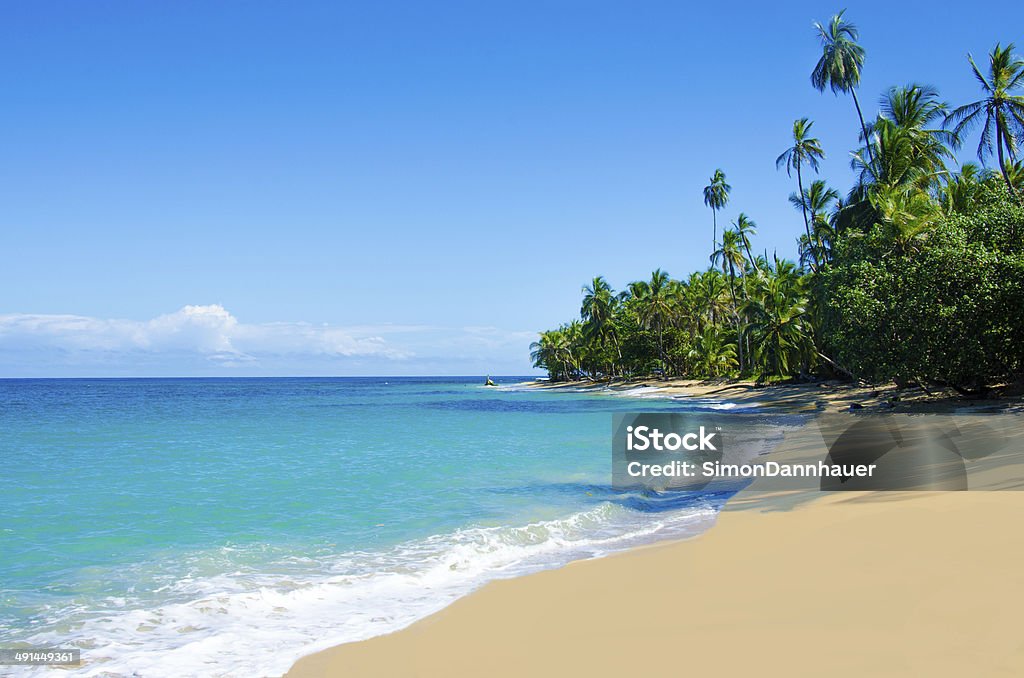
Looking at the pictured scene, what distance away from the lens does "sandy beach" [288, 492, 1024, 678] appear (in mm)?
4402

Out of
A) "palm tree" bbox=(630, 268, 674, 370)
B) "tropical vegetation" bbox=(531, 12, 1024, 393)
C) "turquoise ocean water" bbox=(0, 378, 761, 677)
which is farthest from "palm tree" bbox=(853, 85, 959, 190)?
"palm tree" bbox=(630, 268, 674, 370)

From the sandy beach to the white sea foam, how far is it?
49 cm

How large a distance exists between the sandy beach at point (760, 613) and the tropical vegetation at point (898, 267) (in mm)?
15105

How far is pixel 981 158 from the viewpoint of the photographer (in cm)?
2717

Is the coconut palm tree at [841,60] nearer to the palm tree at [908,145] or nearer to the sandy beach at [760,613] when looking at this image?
the palm tree at [908,145]

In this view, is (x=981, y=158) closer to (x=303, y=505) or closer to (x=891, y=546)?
(x=891, y=546)

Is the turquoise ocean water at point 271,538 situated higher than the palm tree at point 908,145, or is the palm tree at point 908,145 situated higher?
the palm tree at point 908,145

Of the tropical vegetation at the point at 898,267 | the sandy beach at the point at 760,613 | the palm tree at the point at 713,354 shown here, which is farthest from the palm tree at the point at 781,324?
the sandy beach at the point at 760,613

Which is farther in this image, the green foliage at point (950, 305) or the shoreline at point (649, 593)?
the green foliage at point (950, 305)

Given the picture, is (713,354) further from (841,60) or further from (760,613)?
(760,613)

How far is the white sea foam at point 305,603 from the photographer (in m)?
5.34

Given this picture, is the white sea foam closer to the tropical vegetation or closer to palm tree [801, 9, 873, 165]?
the tropical vegetation

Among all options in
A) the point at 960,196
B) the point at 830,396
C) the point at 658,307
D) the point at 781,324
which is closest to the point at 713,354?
the point at 658,307

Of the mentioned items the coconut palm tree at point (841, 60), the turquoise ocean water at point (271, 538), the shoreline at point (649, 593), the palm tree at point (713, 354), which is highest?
the coconut palm tree at point (841, 60)
